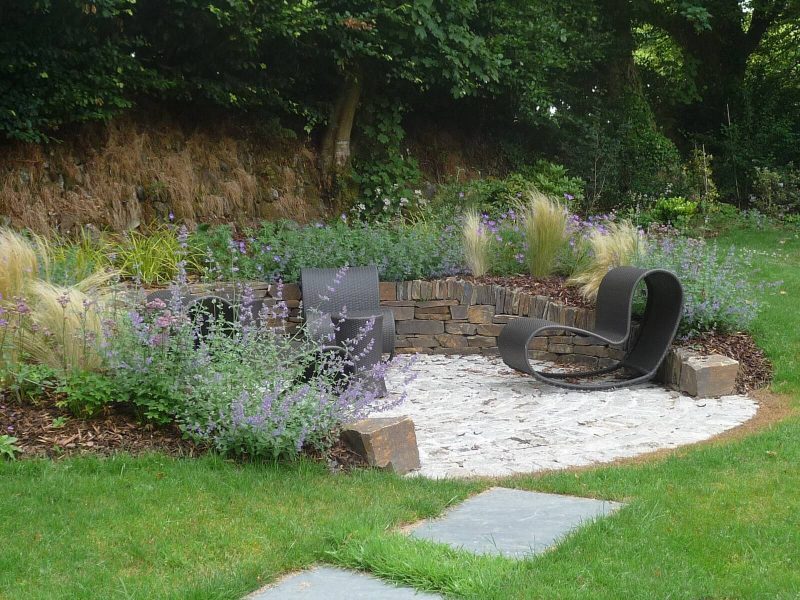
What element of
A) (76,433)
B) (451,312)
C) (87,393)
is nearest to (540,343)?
(451,312)

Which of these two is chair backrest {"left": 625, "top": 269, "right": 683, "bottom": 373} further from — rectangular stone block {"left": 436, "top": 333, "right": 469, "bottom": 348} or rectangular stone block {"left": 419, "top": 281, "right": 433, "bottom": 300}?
rectangular stone block {"left": 419, "top": 281, "right": 433, "bottom": 300}

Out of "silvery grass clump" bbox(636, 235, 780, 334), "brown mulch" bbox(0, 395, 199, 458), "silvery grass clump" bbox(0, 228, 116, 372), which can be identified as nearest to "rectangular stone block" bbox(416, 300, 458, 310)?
"silvery grass clump" bbox(636, 235, 780, 334)

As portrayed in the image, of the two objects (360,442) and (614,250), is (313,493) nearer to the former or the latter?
(360,442)

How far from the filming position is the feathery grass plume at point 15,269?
16.4 ft

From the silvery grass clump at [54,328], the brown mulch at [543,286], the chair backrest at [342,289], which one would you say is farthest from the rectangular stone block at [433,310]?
the silvery grass clump at [54,328]

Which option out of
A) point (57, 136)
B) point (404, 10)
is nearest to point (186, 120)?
point (57, 136)

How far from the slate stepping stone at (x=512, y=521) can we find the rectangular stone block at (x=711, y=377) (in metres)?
2.47

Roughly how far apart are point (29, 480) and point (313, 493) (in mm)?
1080

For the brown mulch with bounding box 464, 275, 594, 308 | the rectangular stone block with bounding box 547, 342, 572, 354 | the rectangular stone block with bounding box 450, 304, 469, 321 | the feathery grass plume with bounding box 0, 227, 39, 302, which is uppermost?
the feathery grass plume with bounding box 0, 227, 39, 302

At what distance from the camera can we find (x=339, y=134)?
37.3 feet

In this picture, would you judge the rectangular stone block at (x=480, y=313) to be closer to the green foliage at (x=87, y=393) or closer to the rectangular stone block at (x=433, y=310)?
the rectangular stone block at (x=433, y=310)

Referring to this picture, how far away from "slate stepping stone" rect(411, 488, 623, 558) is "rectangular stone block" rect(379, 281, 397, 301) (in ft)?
13.1

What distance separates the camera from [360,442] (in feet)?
12.4

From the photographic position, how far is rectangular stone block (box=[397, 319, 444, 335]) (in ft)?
24.2
